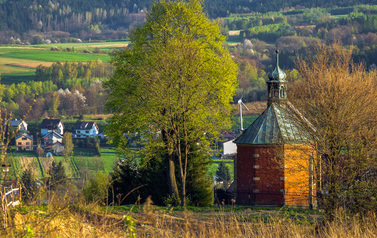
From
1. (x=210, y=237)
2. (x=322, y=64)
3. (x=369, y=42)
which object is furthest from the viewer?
(x=369, y=42)

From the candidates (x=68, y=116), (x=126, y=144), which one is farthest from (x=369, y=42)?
(x=126, y=144)

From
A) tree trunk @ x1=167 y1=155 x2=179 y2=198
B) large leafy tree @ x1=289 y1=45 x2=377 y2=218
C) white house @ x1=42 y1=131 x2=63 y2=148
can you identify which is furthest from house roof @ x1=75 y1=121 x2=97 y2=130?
large leafy tree @ x1=289 y1=45 x2=377 y2=218

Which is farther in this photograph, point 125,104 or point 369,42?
point 369,42

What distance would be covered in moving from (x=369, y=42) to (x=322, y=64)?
18179cm

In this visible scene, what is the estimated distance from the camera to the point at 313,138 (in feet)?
59.7

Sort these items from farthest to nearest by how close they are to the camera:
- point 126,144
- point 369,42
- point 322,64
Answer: point 369,42
point 126,144
point 322,64

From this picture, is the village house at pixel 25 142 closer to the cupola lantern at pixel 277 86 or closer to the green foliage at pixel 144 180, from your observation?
the green foliage at pixel 144 180

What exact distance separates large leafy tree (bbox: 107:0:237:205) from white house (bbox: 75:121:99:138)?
109 m

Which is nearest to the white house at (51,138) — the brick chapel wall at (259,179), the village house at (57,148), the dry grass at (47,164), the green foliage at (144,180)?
the village house at (57,148)

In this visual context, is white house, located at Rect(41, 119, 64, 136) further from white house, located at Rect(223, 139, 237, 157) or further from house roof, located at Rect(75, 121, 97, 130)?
white house, located at Rect(223, 139, 237, 157)

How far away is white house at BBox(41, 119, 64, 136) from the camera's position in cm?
14425

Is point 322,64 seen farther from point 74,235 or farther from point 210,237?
point 74,235

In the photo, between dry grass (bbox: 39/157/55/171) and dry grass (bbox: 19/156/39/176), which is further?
dry grass (bbox: 39/157/55/171)

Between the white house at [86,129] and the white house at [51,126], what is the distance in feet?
13.8
